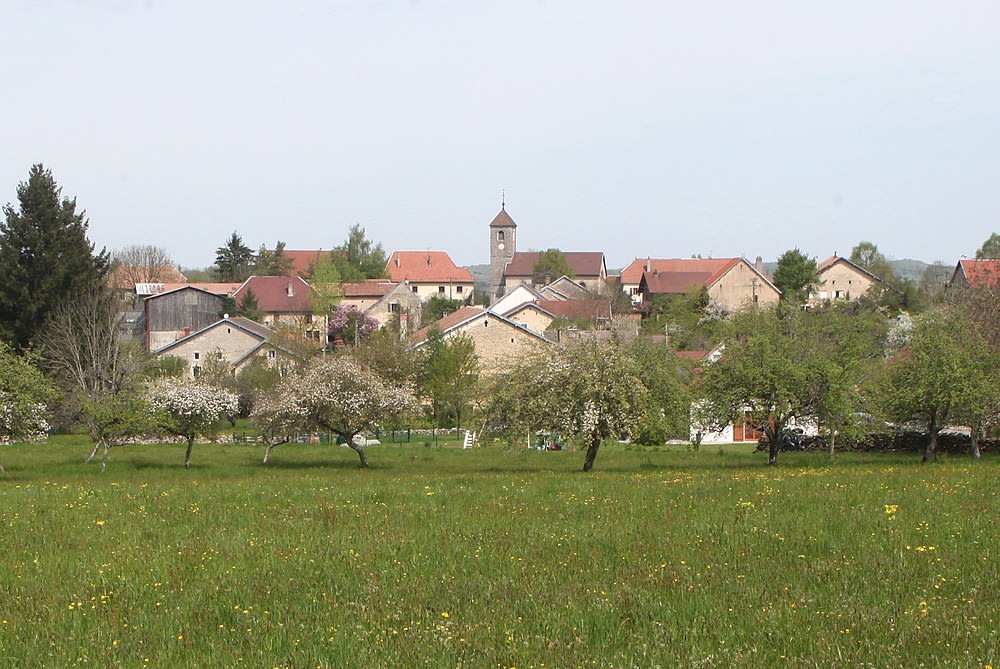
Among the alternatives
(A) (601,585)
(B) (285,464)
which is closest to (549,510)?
(A) (601,585)

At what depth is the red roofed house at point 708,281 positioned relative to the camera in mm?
134125

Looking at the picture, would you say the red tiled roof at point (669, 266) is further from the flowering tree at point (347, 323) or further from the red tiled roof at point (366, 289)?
the flowering tree at point (347, 323)

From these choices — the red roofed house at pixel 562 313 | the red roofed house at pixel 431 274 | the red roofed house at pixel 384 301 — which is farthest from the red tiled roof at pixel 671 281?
the red roofed house at pixel 431 274

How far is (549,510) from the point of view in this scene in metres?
18.5

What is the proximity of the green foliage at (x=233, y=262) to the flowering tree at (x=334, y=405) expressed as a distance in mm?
124212

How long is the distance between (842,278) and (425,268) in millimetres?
78025

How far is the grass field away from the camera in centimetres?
977

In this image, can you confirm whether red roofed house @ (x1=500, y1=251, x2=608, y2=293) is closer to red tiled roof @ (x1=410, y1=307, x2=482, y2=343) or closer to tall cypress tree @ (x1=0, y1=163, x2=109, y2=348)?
red tiled roof @ (x1=410, y1=307, x2=482, y2=343)

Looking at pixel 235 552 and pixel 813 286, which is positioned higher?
pixel 813 286

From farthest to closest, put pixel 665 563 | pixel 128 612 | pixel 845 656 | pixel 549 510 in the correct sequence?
pixel 549 510
pixel 665 563
pixel 128 612
pixel 845 656

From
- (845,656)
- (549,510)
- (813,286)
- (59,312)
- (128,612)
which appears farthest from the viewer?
(813,286)

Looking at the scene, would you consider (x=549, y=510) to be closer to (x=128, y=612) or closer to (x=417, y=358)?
(x=128, y=612)

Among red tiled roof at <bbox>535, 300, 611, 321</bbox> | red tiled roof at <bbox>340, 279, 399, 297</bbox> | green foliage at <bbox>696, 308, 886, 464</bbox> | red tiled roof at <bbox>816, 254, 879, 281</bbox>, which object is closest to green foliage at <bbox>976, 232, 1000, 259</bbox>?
red tiled roof at <bbox>816, 254, 879, 281</bbox>

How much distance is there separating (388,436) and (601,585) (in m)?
53.5
